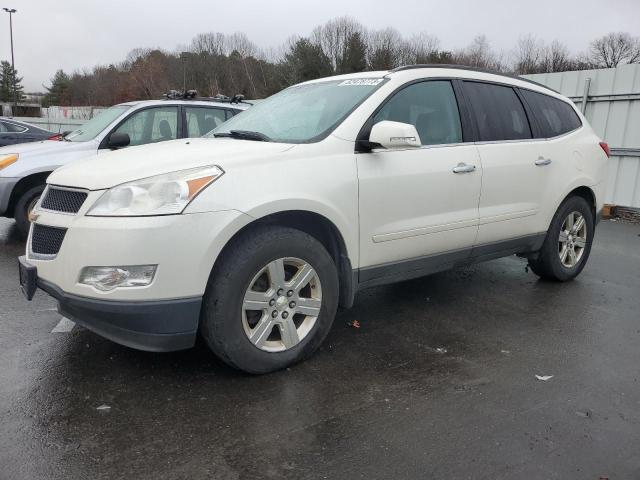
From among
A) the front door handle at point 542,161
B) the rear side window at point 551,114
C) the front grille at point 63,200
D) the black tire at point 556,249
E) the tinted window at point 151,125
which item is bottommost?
the black tire at point 556,249

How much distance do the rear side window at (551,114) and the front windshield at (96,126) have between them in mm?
4774

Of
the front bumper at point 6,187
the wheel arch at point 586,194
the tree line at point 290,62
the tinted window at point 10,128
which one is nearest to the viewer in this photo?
the wheel arch at point 586,194

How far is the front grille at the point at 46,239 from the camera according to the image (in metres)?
2.89

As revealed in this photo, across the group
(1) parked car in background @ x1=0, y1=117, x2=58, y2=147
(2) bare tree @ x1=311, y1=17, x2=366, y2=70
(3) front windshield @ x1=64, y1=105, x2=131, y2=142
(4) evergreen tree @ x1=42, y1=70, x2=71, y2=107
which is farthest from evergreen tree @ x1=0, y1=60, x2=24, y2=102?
(3) front windshield @ x1=64, y1=105, x2=131, y2=142

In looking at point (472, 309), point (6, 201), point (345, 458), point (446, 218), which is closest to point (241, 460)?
point (345, 458)

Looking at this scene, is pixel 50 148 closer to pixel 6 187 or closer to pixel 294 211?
pixel 6 187

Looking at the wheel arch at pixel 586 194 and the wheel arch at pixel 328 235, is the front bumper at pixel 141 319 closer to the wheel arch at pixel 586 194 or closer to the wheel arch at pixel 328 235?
the wheel arch at pixel 328 235

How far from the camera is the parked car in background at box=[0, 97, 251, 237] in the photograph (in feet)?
20.7

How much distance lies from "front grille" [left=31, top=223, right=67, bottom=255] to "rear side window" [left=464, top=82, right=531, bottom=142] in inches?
120

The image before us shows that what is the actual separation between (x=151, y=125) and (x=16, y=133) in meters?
6.85

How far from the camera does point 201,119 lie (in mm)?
7250

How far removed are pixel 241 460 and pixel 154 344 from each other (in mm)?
781

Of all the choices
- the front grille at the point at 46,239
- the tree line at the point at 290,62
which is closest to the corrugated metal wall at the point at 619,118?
the front grille at the point at 46,239

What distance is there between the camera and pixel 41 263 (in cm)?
295
